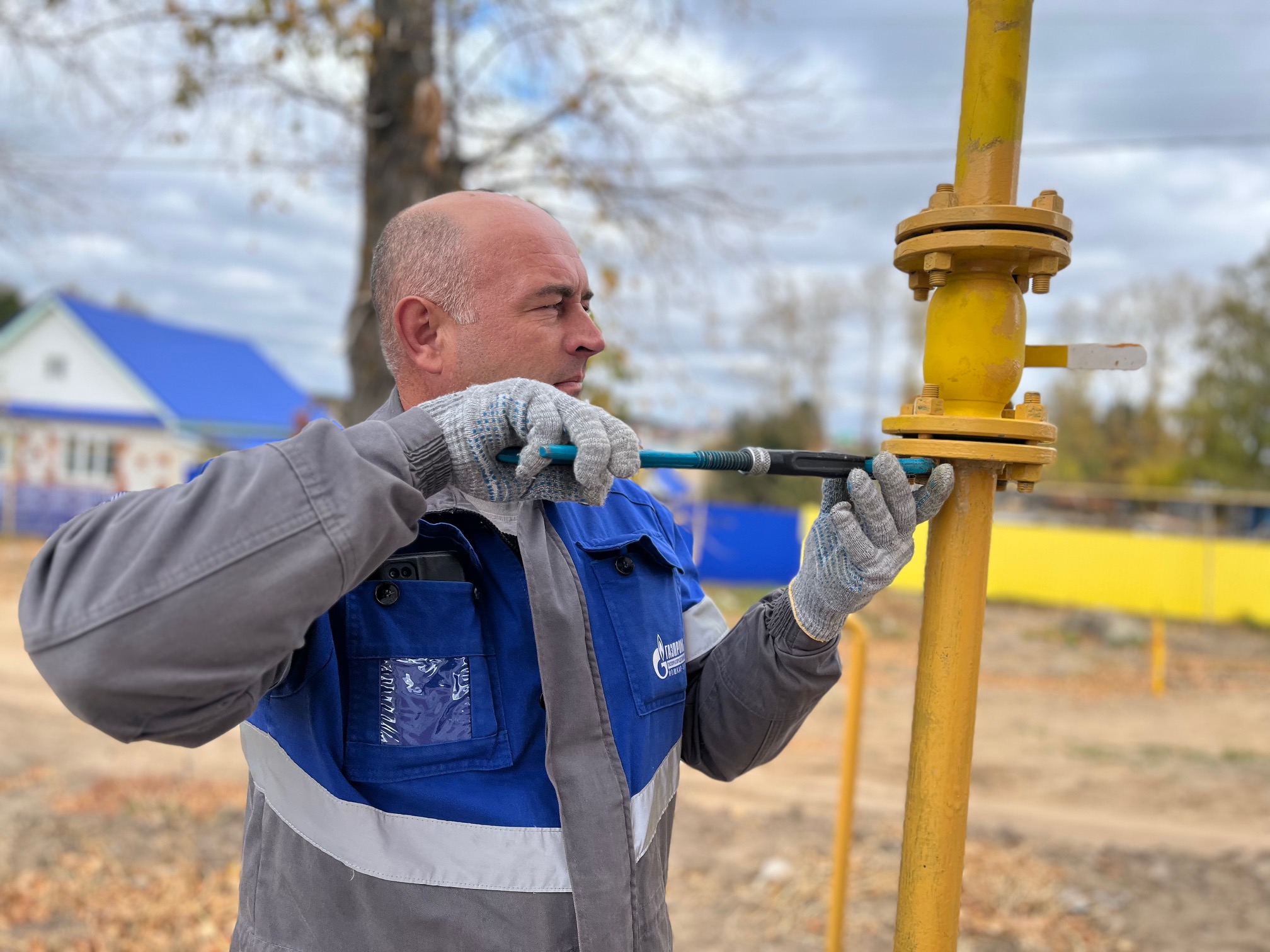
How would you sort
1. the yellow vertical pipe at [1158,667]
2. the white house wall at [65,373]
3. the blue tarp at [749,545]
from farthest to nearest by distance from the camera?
the white house wall at [65,373] < the blue tarp at [749,545] < the yellow vertical pipe at [1158,667]

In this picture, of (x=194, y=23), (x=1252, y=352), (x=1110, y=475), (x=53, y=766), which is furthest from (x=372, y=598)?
(x=1110, y=475)

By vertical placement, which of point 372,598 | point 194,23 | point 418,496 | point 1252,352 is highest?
point 1252,352

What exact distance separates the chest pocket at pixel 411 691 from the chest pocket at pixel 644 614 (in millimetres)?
240

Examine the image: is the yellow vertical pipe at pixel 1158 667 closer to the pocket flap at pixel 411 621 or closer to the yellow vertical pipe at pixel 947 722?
the yellow vertical pipe at pixel 947 722

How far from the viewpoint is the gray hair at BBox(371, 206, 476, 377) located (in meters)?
1.65

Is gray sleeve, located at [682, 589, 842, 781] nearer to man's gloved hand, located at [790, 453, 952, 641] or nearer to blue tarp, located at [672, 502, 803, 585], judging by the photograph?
man's gloved hand, located at [790, 453, 952, 641]

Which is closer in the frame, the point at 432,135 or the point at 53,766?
the point at 432,135

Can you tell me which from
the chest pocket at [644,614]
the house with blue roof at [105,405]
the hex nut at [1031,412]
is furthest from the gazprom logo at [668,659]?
Result: the house with blue roof at [105,405]

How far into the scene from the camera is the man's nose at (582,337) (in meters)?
1.65

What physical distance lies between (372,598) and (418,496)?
261 mm

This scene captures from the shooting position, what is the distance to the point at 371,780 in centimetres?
138

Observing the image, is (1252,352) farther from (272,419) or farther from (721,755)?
(721,755)

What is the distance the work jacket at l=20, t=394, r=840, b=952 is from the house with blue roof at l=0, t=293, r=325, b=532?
20.7 metres

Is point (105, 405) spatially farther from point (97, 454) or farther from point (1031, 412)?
point (1031, 412)
